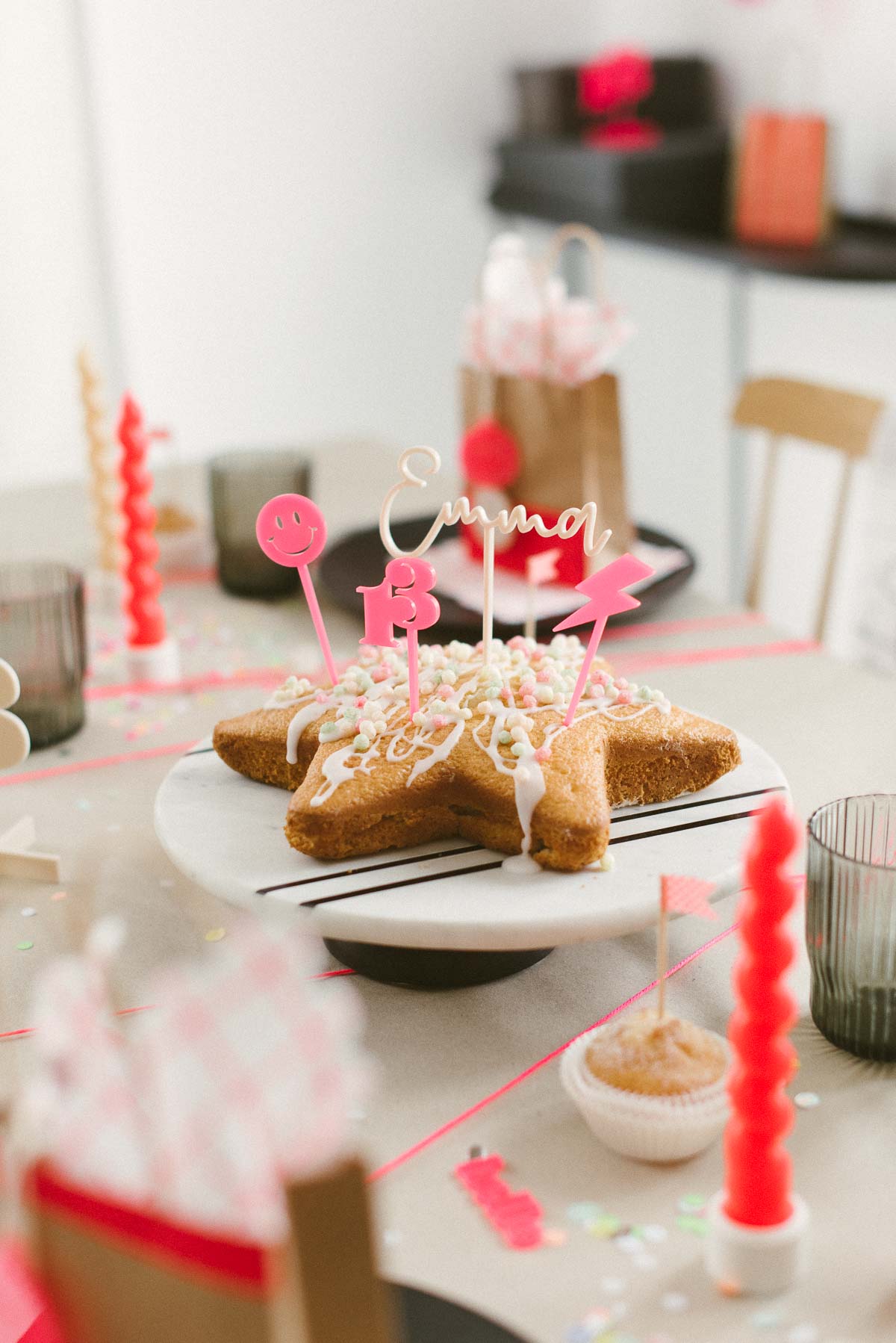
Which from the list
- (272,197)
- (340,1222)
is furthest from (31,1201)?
(272,197)

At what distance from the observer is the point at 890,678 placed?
5.05 feet

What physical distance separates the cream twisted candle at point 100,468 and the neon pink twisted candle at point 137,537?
0.14m

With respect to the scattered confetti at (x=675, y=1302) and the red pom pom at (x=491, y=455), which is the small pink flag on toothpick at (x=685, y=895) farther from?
the red pom pom at (x=491, y=455)

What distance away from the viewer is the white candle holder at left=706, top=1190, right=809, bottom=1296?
72cm

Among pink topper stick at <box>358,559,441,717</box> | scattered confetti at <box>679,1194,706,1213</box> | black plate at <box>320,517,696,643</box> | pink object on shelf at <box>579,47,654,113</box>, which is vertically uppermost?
pink object on shelf at <box>579,47,654,113</box>

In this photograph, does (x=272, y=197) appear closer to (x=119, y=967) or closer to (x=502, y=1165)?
(x=119, y=967)

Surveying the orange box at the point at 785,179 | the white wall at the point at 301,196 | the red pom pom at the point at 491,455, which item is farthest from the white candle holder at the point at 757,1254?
the white wall at the point at 301,196

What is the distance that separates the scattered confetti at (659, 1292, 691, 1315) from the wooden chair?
128 cm

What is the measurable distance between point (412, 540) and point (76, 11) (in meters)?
2.10

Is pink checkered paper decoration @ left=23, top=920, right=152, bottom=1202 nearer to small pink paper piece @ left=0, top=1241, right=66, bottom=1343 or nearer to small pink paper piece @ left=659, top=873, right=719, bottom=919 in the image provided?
small pink paper piece @ left=0, top=1241, right=66, bottom=1343

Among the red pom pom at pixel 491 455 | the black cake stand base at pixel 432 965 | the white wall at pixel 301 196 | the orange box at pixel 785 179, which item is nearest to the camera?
the black cake stand base at pixel 432 965

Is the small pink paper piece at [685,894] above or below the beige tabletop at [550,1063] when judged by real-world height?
above

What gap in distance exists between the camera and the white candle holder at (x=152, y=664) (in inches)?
62.4

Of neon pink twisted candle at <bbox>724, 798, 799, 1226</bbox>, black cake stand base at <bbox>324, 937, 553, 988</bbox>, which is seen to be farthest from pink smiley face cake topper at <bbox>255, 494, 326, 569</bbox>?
neon pink twisted candle at <bbox>724, 798, 799, 1226</bbox>
